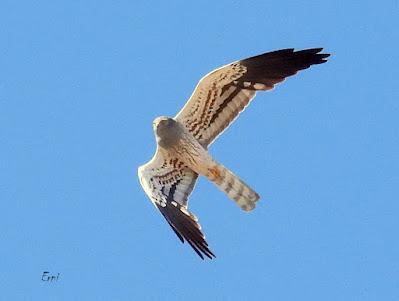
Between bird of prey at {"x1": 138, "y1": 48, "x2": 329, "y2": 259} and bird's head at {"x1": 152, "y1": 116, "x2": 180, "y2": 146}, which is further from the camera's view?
bird's head at {"x1": 152, "y1": 116, "x2": 180, "y2": 146}

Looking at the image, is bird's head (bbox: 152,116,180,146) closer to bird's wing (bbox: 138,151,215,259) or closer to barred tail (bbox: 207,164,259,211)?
bird's wing (bbox: 138,151,215,259)

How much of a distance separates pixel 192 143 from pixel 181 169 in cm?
53

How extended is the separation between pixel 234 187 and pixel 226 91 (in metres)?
1.36

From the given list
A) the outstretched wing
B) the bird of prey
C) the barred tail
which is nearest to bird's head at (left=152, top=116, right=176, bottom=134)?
the bird of prey

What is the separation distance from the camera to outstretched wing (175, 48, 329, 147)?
17766 mm

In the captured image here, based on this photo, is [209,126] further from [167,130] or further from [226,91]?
[167,130]

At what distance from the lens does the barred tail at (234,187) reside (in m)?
17.5

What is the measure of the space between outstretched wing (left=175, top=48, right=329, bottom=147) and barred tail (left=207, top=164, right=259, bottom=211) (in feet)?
1.83

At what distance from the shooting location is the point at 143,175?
58.4 ft

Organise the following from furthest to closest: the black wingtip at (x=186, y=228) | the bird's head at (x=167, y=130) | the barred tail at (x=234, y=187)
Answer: the bird's head at (x=167, y=130)
the barred tail at (x=234, y=187)
the black wingtip at (x=186, y=228)

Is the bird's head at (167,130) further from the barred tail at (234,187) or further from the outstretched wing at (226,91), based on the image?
the barred tail at (234,187)

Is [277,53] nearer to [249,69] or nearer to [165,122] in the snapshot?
[249,69]

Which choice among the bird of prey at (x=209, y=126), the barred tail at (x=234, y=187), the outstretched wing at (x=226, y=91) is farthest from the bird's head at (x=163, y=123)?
the barred tail at (x=234, y=187)

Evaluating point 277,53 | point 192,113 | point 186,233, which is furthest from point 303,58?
point 186,233
